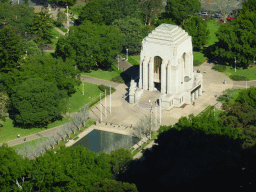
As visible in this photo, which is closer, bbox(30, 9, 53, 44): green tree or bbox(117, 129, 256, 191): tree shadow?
bbox(117, 129, 256, 191): tree shadow

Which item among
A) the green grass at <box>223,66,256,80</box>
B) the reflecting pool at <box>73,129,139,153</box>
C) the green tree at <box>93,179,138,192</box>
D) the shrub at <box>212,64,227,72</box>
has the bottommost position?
the reflecting pool at <box>73,129,139,153</box>

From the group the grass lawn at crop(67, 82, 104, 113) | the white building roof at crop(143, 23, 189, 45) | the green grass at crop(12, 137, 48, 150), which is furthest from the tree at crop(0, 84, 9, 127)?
the white building roof at crop(143, 23, 189, 45)

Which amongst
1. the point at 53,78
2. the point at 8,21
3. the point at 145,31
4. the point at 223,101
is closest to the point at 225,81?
the point at 223,101

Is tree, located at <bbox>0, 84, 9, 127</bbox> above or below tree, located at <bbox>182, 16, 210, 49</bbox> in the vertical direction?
below

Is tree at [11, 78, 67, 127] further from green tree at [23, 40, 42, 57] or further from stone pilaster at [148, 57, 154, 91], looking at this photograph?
green tree at [23, 40, 42, 57]

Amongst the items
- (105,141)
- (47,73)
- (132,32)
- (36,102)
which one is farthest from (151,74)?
(132,32)

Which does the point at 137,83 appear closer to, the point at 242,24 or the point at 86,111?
the point at 86,111
